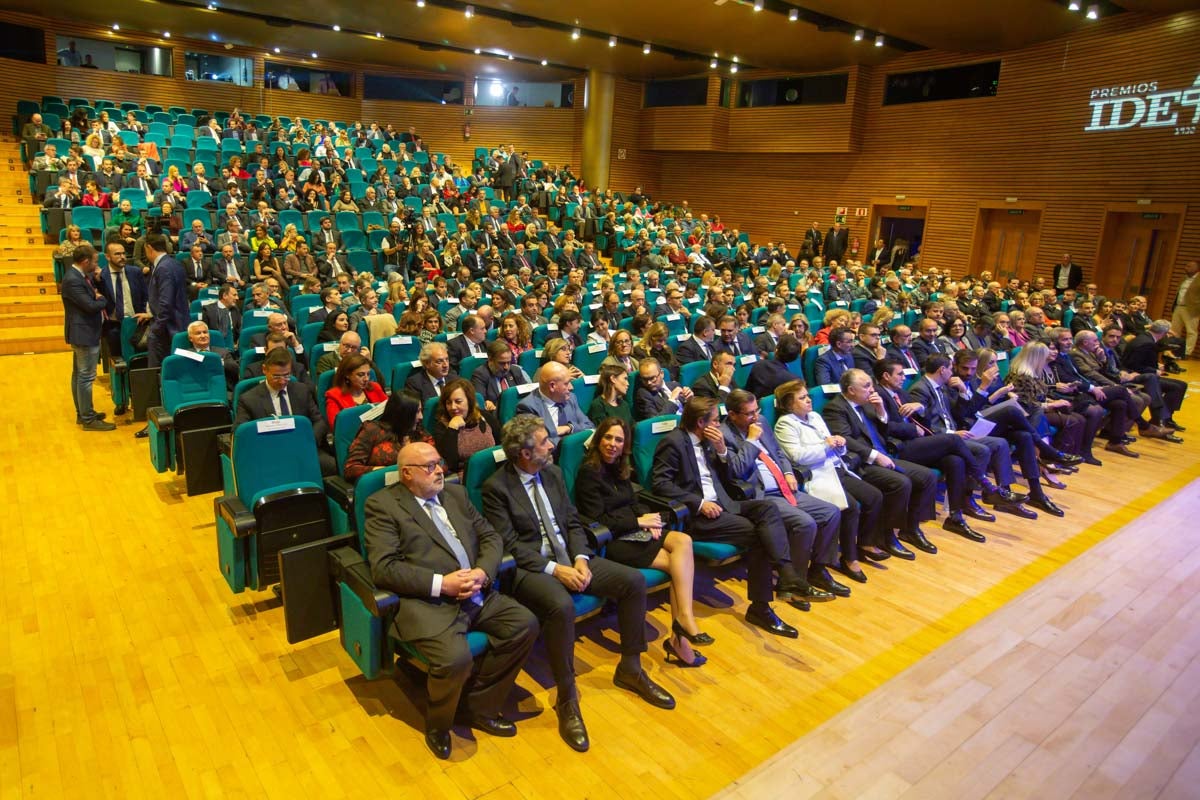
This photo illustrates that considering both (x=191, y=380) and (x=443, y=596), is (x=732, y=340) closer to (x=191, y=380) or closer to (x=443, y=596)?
(x=191, y=380)

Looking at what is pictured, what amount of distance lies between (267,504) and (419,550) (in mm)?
773

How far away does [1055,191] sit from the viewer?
12.4m

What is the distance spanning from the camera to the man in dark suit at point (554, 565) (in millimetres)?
2621

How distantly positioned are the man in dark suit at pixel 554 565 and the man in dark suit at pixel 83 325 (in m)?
3.73

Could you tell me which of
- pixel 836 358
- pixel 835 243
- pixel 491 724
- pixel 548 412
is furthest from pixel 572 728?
pixel 835 243

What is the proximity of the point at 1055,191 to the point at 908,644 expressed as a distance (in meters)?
12.0

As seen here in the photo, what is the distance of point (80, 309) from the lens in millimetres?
4941

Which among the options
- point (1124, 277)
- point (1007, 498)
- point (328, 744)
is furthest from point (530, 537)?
point (1124, 277)

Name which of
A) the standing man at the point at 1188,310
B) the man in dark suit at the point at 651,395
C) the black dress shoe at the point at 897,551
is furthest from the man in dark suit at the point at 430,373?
the standing man at the point at 1188,310

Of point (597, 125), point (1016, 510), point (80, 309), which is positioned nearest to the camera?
point (1016, 510)

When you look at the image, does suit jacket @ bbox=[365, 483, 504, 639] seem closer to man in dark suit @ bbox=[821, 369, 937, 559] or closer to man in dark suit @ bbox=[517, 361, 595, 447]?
man in dark suit @ bbox=[517, 361, 595, 447]

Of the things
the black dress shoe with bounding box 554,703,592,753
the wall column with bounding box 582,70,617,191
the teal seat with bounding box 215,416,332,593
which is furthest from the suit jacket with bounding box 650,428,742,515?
the wall column with bounding box 582,70,617,191

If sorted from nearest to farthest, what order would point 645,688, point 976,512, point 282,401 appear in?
point 645,688, point 282,401, point 976,512

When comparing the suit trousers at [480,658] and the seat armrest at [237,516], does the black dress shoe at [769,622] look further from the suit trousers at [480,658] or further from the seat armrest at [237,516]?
the seat armrest at [237,516]
